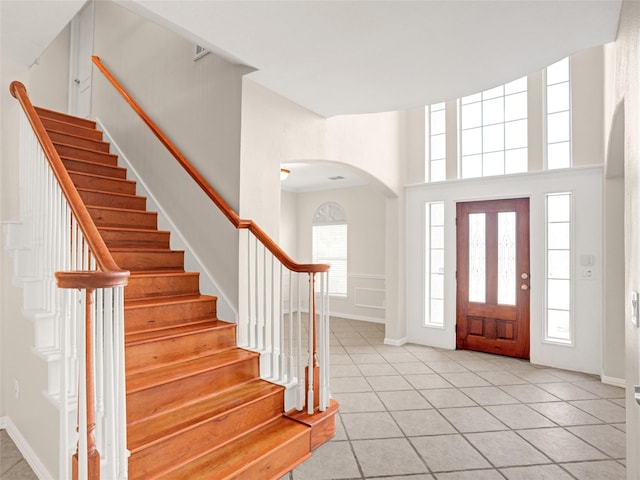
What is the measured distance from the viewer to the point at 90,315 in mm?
1454

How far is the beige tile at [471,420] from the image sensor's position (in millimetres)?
2842

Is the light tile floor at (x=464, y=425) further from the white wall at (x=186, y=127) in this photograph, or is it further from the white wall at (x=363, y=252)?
the white wall at (x=363, y=252)

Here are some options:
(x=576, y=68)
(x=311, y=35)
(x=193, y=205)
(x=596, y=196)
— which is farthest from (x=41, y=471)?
(x=576, y=68)

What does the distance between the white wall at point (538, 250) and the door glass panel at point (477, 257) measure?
0.75ft

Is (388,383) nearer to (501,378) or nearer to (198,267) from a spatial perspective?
(501,378)

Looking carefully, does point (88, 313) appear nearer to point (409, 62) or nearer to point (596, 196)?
point (409, 62)

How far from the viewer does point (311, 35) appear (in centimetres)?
231

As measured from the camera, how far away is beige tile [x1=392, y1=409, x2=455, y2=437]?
2791mm

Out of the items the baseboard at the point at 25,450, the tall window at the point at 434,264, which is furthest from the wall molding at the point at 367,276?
the baseboard at the point at 25,450

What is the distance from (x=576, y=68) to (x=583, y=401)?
3.63m

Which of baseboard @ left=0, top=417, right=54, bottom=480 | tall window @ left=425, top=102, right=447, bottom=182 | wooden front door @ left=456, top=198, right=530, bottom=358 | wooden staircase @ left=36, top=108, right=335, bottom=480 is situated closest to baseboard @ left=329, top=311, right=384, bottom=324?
wooden front door @ left=456, top=198, right=530, bottom=358

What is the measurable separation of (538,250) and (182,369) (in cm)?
417

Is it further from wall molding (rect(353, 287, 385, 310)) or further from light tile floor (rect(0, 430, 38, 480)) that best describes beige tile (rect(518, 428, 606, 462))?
wall molding (rect(353, 287, 385, 310))

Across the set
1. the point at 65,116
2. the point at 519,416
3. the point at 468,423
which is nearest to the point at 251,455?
the point at 468,423
